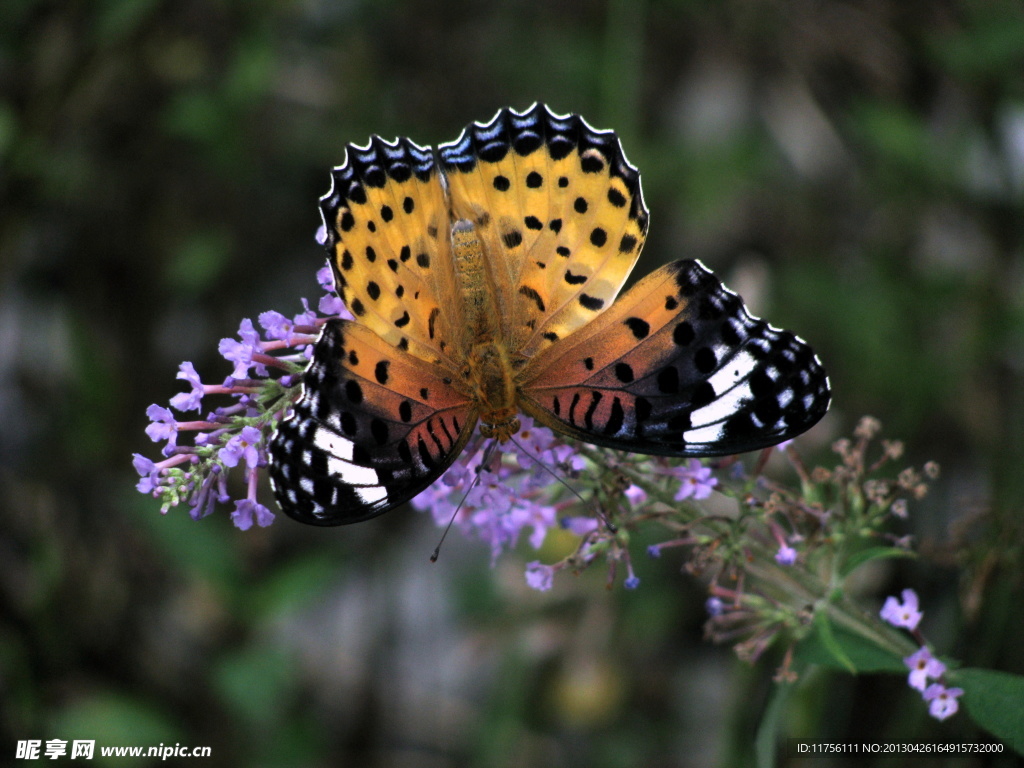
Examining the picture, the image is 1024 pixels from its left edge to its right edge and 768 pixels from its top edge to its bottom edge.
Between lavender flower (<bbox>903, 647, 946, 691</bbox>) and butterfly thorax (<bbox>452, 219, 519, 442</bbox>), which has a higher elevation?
butterfly thorax (<bbox>452, 219, 519, 442</bbox>)

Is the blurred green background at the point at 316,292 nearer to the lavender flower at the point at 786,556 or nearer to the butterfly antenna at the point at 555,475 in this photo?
the lavender flower at the point at 786,556

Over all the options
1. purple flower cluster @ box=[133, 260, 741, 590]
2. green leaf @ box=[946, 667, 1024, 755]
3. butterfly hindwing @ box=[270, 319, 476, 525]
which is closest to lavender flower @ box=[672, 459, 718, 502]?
purple flower cluster @ box=[133, 260, 741, 590]

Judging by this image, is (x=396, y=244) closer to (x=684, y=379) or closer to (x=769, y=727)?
(x=684, y=379)

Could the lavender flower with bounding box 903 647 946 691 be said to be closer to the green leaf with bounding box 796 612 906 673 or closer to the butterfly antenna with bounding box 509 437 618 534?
the green leaf with bounding box 796 612 906 673

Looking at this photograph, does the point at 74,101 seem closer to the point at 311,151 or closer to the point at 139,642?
the point at 311,151

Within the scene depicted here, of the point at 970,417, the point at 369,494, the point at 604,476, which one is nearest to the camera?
the point at 369,494

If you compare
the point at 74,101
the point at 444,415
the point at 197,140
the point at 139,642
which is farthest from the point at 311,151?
the point at 444,415

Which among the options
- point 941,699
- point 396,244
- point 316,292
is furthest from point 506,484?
point 316,292

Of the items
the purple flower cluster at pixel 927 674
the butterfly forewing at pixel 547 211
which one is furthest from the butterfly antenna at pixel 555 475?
the purple flower cluster at pixel 927 674
